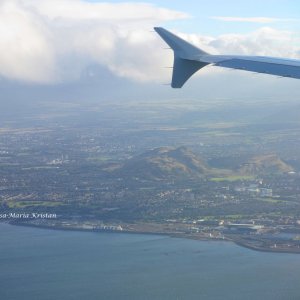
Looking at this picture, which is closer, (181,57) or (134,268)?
(181,57)

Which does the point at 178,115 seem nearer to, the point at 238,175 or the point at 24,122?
the point at 24,122

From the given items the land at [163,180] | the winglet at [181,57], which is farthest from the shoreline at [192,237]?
the winglet at [181,57]

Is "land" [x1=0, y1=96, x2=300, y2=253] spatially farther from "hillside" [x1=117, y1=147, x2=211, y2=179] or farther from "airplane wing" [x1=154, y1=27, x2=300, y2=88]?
"airplane wing" [x1=154, y1=27, x2=300, y2=88]

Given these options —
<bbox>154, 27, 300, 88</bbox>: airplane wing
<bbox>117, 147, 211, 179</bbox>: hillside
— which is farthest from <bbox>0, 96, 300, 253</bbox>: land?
<bbox>154, 27, 300, 88</bbox>: airplane wing

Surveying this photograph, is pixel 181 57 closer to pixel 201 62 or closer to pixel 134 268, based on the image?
pixel 201 62

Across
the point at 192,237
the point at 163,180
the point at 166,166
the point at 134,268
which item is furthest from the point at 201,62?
the point at 166,166

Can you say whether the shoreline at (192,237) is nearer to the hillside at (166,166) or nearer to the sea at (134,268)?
the sea at (134,268)
